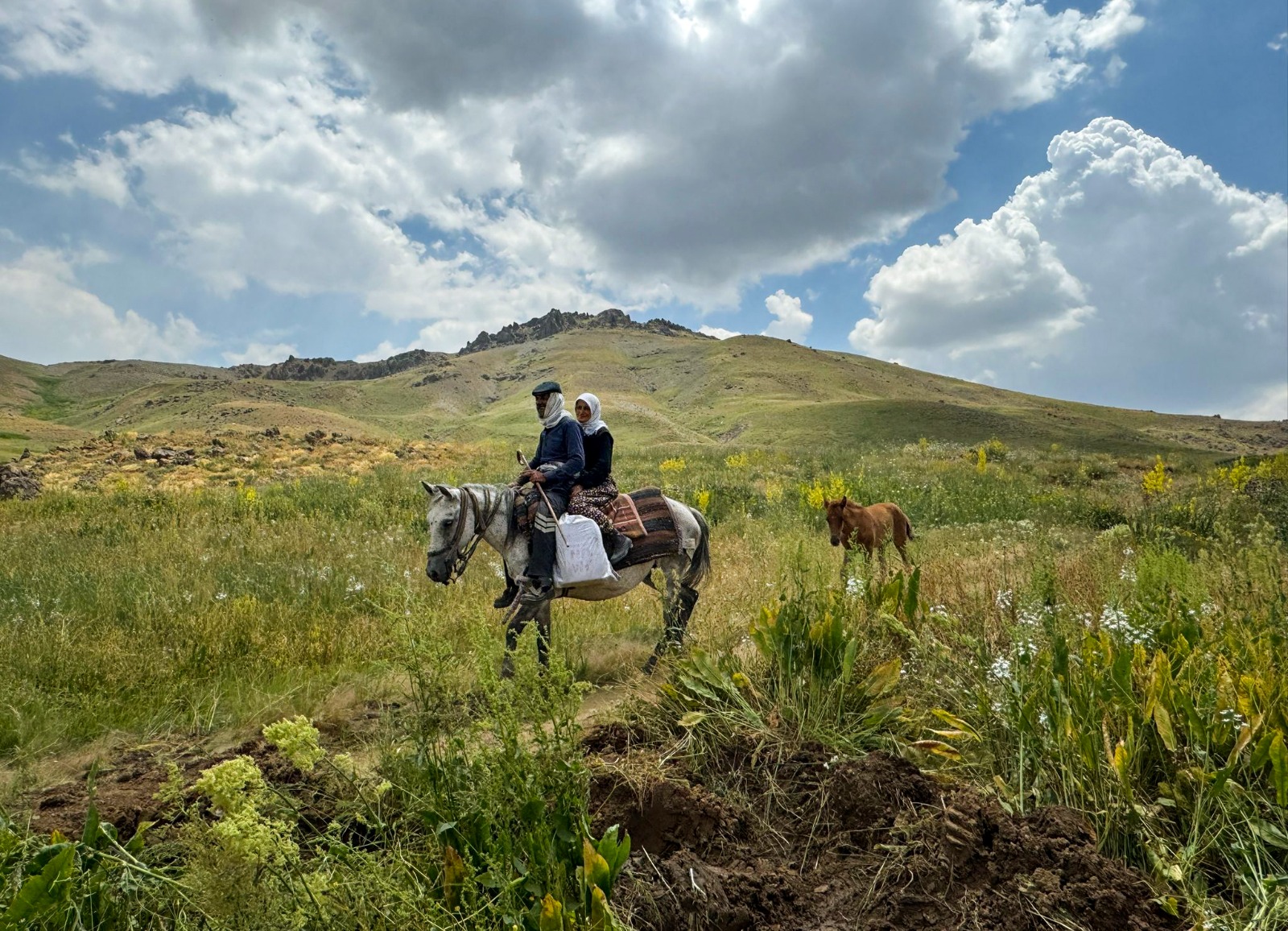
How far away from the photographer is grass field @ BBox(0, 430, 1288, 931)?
2.09 m

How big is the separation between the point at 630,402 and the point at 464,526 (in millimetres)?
73138

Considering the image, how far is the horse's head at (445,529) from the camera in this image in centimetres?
529

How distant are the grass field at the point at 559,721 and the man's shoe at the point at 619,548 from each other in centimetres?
90

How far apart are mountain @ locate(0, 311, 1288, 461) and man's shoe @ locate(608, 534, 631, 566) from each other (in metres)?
26.0

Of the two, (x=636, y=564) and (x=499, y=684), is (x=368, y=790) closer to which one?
(x=499, y=684)

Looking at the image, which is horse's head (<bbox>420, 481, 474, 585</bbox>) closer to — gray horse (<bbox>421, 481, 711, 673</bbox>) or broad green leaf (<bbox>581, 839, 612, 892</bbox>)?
gray horse (<bbox>421, 481, 711, 673</bbox>)

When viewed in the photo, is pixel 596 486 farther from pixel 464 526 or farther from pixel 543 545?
pixel 464 526

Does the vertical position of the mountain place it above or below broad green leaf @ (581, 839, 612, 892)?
above

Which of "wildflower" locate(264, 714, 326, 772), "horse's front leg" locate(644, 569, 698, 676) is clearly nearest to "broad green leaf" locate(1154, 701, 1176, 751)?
"horse's front leg" locate(644, 569, 698, 676)

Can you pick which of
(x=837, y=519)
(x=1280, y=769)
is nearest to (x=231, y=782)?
(x=1280, y=769)

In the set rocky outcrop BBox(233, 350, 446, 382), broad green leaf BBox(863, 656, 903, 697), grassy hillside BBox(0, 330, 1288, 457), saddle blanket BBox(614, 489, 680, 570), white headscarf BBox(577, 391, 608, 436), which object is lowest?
broad green leaf BBox(863, 656, 903, 697)

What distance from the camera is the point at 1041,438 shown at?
4669 cm

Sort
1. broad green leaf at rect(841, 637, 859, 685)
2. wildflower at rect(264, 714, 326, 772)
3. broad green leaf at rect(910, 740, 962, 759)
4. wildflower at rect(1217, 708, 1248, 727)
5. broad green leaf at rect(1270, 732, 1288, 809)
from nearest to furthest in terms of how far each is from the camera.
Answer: wildflower at rect(264, 714, 326, 772), broad green leaf at rect(1270, 732, 1288, 809), wildflower at rect(1217, 708, 1248, 727), broad green leaf at rect(910, 740, 962, 759), broad green leaf at rect(841, 637, 859, 685)

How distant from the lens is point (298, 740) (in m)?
2.00
